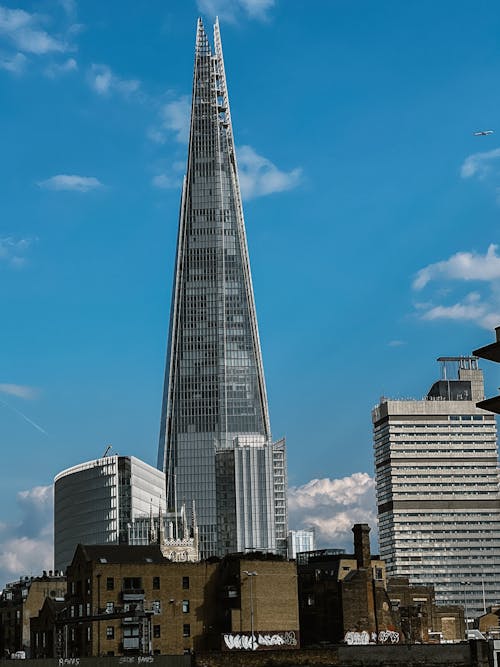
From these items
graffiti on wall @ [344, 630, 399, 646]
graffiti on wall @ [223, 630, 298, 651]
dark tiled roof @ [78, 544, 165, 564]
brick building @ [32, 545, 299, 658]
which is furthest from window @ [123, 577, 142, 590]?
graffiti on wall @ [344, 630, 399, 646]

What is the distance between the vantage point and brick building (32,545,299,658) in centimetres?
13550

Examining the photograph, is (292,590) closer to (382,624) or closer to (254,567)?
(254,567)

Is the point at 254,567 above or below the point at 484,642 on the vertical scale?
above

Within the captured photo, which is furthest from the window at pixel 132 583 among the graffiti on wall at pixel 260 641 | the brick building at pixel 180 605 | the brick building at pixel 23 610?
the brick building at pixel 23 610

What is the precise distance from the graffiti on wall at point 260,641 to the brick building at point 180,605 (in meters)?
0.15

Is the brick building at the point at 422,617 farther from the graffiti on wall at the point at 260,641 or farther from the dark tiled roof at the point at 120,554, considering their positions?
the dark tiled roof at the point at 120,554

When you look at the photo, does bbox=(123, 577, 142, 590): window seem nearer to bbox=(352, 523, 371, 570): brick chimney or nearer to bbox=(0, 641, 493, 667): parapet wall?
bbox=(0, 641, 493, 667): parapet wall

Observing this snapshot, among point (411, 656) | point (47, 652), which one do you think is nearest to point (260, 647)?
point (411, 656)

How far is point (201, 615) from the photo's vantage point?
141 metres

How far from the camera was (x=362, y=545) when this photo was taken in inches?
6324

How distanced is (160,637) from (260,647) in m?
11.8

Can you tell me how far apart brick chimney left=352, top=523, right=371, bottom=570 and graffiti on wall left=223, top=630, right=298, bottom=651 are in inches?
856

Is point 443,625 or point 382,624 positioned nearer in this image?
point 382,624

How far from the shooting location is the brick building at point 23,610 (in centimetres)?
18125
